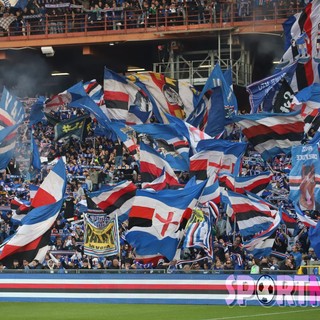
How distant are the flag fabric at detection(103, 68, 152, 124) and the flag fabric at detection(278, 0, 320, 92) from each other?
18.4ft

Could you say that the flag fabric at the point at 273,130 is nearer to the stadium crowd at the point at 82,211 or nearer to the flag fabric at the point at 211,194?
the stadium crowd at the point at 82,211

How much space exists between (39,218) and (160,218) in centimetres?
370

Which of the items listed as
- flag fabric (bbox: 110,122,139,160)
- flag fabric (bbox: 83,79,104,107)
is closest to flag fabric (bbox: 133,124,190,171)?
flag fabric (bbox: 110,122,139,160)

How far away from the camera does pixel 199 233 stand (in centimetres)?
3006

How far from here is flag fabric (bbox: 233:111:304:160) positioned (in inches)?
1380

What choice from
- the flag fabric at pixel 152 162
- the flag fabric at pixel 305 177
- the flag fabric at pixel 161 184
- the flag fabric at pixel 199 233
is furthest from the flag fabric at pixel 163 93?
the flag fabric at pixel 199 233

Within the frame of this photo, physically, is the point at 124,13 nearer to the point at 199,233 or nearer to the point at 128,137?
the point at 128,137

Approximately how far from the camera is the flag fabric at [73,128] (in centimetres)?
4428

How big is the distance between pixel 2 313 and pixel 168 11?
21.6m

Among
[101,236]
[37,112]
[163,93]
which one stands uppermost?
[163,93]

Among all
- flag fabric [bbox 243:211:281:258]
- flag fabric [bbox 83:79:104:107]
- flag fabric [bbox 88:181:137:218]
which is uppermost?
flag fabric [bbox 83:79:104:107]

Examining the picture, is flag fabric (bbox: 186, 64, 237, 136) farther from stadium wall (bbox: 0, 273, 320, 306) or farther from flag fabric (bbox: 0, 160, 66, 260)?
stadium wall (bbox: 0, 273, 320, 306)

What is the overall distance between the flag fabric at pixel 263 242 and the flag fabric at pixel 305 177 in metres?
1.00

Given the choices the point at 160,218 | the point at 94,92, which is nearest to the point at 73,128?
the point at 94,92
